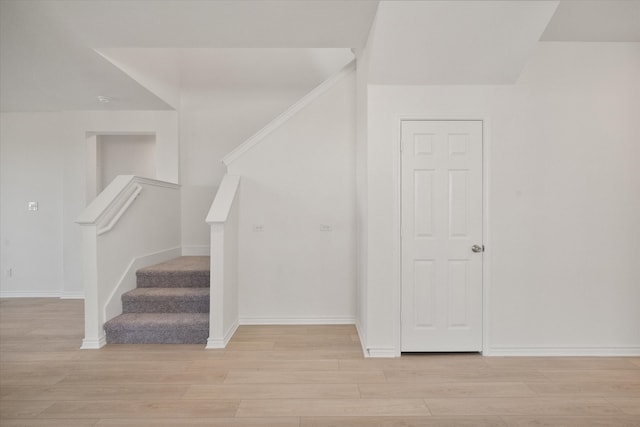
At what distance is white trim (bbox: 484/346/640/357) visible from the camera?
304 centimetres

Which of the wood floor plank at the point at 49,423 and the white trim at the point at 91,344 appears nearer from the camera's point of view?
the wood floor plank at the point at 49,423

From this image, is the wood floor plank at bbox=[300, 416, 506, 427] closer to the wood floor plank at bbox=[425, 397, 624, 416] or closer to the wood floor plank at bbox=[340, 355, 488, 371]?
the wood floor plank at bbox=[425, 397, 624, 416]

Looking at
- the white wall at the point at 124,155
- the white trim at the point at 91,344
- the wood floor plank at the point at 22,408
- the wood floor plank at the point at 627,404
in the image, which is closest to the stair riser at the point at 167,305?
the white trim at the point at 91,344

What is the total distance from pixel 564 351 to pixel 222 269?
3.27 m

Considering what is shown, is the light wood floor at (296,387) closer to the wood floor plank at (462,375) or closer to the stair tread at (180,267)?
the wood floor plank at (462,375)

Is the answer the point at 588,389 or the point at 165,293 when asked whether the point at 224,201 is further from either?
the point at 588,389

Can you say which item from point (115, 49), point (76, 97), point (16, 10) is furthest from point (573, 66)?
point (76, 97)

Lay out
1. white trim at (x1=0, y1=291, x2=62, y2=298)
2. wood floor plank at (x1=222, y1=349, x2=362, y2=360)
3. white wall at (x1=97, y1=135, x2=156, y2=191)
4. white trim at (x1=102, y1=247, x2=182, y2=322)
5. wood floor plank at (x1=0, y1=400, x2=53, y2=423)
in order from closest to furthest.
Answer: wood floor plank at (x1=0, y1=400, x2=53, y2=423)
wood floor plank at (x1=222, y1=349, x2=362, y2=360)
white trim at (x1=102, y1=247, x2=182, y2=322)
white trim at (x1=0, y1=291, x2=62, y2=298)
white wall at (x1=97, y1=135, x2=156, y2=191)

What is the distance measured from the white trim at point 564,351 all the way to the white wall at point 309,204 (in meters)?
1.52

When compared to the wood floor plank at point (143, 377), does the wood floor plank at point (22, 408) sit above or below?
below

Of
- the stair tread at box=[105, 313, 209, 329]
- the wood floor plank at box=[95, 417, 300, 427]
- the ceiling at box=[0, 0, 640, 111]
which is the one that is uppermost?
the ceiling at box=[0, 0, 640, 111]

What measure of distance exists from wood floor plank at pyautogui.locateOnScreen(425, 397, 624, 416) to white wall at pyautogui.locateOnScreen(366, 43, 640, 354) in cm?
74

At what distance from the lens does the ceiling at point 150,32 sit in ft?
8.61

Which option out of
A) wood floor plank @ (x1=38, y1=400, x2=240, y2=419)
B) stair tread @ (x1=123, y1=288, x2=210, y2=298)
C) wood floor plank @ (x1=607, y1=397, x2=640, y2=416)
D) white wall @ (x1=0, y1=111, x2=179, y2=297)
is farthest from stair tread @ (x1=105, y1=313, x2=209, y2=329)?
wood floor plank @ (x1=607, y1=397, x2=640, y2=416)
